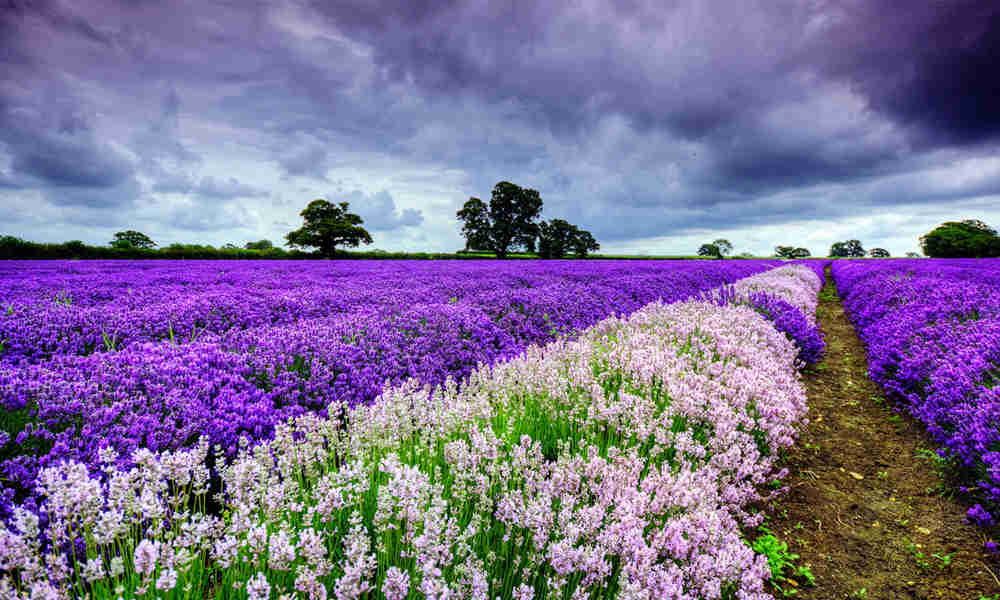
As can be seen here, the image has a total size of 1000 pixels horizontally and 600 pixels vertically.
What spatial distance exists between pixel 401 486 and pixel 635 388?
8.14 feet

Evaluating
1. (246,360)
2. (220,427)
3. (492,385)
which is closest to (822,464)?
(492,385)

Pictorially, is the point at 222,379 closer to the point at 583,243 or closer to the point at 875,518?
the point at 875,518

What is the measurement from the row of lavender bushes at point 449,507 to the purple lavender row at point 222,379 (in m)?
0.26

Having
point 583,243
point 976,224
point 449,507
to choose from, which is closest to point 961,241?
point 976,224

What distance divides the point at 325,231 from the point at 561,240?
99.3ft

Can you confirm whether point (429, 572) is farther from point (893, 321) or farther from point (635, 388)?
point (893, 321)

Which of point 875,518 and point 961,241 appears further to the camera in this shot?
point 961,241

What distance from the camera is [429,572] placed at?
4.49 feet

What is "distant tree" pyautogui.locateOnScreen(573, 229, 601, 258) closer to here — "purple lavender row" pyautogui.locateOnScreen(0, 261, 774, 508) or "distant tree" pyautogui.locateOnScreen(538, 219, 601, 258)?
"distant tree" pyautogui.locateOnScreen(538, 219, 601, 258)

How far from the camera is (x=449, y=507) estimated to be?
236cm

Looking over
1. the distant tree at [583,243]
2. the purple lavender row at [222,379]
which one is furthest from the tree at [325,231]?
the purple lavender row at [222,379]

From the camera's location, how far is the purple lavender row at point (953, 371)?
348 cm

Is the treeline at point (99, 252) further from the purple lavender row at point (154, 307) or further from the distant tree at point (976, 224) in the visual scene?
the distant tree at point (976, 224)

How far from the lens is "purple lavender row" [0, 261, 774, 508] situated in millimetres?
2451
